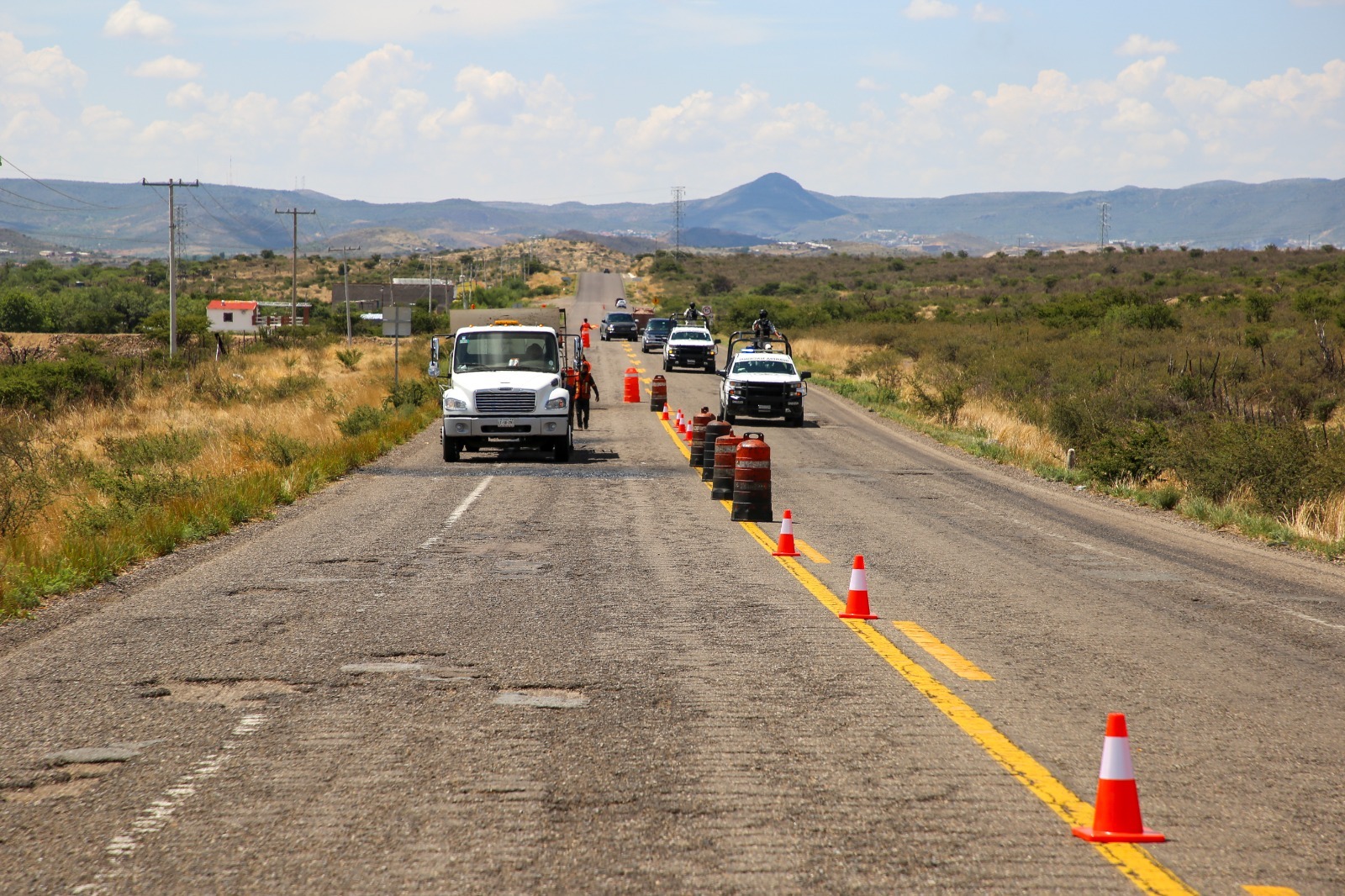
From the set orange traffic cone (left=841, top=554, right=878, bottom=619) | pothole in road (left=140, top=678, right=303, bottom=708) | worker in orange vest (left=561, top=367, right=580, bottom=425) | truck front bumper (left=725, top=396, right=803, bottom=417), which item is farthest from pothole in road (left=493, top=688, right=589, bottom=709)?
truck front bumper (left=725, top=396, right=803, bottom=417)

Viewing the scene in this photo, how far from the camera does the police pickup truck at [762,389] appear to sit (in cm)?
2923

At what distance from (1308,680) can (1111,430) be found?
1462 cm

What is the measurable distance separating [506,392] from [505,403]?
0.21 meters

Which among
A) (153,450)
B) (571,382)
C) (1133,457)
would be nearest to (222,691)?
(153,450)

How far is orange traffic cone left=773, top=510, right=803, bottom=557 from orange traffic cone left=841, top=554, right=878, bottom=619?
298 cm

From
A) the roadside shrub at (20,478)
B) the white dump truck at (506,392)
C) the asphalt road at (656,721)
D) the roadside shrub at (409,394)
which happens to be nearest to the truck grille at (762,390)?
the white dump truck at (506,392)

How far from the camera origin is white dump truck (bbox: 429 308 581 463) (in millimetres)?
20719

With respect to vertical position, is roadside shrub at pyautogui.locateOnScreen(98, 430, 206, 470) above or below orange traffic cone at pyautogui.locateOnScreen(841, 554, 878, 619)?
below

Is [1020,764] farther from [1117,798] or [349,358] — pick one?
[349,358]

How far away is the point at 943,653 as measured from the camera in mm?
7754

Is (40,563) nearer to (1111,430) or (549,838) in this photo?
(549,838)

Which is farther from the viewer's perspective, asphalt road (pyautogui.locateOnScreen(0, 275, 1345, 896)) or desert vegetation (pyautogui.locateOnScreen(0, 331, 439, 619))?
desert vegetation (pyautogui.locateOnScreen(0, 331, 439, 619))

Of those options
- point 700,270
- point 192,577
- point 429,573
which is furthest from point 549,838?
point 700,270

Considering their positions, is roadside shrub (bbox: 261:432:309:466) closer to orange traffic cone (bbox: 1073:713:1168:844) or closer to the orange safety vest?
the orange safety vest
